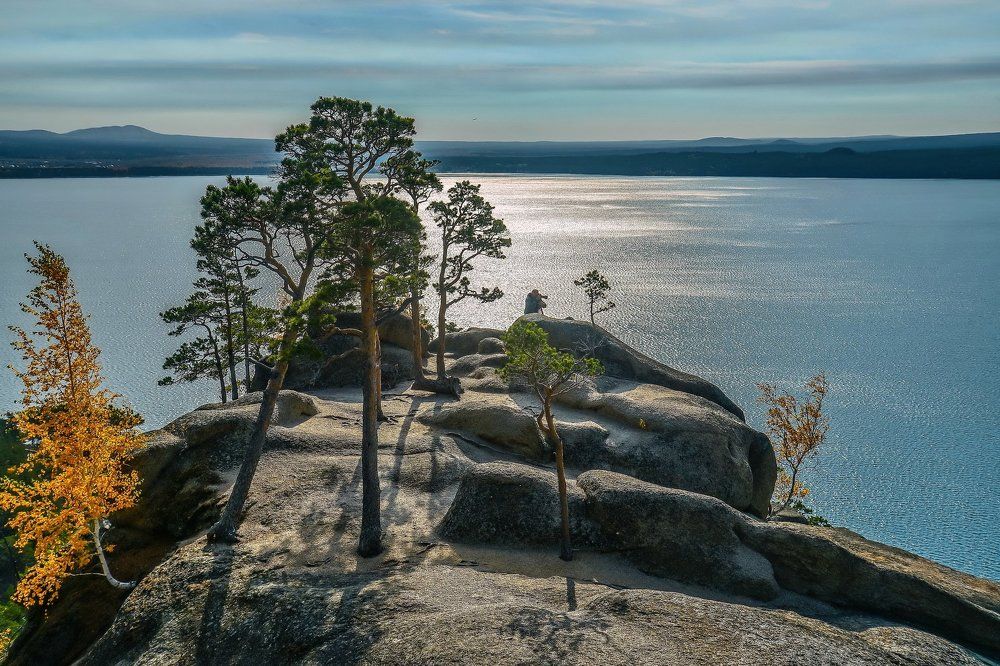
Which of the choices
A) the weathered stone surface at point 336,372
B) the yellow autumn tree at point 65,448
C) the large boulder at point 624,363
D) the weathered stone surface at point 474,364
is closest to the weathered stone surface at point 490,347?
the weathered stone surface at point 474,364

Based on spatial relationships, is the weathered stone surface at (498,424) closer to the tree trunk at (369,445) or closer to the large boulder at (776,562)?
the large boulder at (776,562)

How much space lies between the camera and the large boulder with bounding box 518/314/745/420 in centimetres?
4966

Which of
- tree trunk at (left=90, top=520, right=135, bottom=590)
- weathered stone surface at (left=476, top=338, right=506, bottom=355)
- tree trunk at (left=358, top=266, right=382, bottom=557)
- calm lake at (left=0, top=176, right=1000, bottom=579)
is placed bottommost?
calm lake at (left=0, top=176, right=1000, bottom=579)

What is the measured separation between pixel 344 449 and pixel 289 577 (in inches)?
478

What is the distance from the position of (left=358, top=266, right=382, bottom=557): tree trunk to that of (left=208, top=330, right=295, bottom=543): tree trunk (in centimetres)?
313

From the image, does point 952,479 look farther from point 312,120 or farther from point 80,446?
point 80,446

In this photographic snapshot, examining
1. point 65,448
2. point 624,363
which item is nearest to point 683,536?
point 624,363

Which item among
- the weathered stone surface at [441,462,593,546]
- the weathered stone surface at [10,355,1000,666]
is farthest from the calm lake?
the weathered stone surface at [441,462,593,546]

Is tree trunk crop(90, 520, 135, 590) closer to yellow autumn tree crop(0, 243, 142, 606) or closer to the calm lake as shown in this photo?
yellow autumn tree crop(0, 243, 142, 606)

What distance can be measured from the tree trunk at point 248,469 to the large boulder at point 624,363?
24079 mm

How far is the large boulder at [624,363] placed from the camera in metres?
49.7

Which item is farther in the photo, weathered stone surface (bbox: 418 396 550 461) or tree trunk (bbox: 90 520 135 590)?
weathered stone surface (bbox: 418 396 550 461)

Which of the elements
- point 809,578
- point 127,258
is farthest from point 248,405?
point 127,258

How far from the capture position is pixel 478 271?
16825 cm
